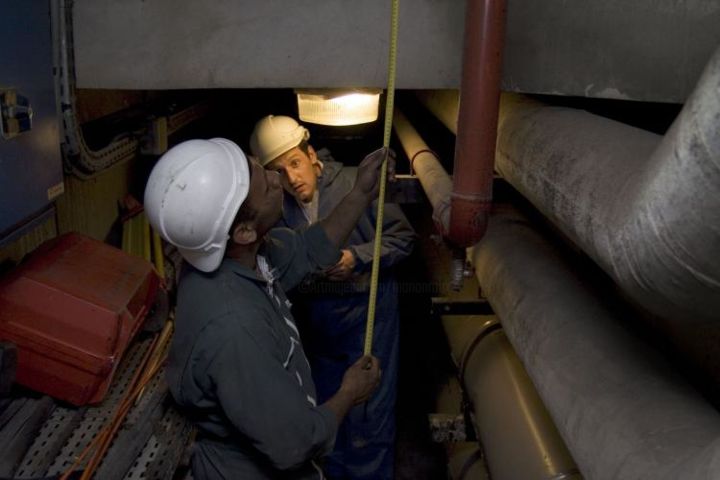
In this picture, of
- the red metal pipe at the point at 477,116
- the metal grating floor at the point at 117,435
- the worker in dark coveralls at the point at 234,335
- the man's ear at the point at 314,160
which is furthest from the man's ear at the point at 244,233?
the man's ear at the point at 314,160

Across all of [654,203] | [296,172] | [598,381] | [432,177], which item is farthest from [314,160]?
[654,203]

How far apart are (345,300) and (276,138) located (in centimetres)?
77

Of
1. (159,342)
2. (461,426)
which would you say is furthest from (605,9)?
(159,342)

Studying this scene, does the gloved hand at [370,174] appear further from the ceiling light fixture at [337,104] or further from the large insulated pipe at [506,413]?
the large insulated pipe at [506,413]

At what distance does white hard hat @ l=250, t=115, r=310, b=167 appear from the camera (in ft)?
8.44

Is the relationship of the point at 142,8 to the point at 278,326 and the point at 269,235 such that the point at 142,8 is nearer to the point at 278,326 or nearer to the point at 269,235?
the point at 269,235

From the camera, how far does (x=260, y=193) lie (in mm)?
1507

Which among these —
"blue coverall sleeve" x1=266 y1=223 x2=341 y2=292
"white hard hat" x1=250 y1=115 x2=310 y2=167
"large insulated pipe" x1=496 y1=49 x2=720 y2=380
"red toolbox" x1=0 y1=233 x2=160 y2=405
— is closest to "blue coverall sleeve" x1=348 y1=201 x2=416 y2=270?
"white hard hat" x1=250 y1=115 x2=310 y2=167

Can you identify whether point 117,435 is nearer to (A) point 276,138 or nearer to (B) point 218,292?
(B) point 218,292

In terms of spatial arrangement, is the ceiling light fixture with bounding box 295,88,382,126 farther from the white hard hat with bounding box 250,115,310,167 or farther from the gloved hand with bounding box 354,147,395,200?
the gloved hand with bounding box 354,147,395,200

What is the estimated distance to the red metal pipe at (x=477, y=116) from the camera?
3.74ft

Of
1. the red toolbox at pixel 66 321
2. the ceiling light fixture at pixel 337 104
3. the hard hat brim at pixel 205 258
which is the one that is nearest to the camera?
the hard hat brim at pixel 205 258

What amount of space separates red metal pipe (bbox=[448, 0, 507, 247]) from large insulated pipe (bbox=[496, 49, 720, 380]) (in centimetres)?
10

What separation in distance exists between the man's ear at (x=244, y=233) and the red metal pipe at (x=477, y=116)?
51 cm
